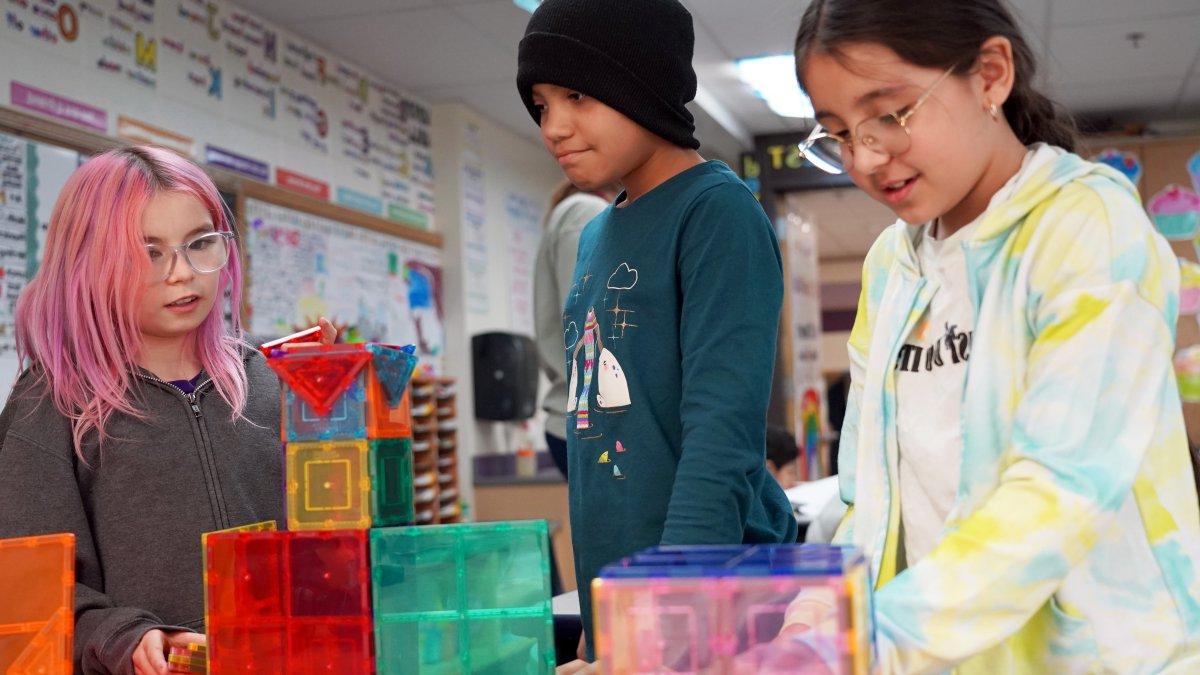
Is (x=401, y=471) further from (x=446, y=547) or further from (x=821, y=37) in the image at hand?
(x=821, y=37)

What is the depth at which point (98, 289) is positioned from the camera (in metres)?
1.44

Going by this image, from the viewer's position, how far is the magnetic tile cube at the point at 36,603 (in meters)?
1.14

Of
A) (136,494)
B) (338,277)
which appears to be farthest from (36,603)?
(338,277)

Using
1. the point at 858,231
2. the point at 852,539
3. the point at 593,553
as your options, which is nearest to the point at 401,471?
the point at 593,553

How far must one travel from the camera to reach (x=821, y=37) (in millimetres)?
958

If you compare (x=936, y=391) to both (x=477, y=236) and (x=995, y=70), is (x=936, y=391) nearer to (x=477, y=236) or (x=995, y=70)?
(x=995, y=70)

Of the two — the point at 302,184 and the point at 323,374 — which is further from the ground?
the point at 302,184

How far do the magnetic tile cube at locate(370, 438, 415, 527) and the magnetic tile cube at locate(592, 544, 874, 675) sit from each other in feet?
1.36

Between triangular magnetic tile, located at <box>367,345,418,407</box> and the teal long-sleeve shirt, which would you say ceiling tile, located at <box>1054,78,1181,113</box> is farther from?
triangular magnetic tile, located at <box>367,345,418,407</box>

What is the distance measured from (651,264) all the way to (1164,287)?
1.87ft

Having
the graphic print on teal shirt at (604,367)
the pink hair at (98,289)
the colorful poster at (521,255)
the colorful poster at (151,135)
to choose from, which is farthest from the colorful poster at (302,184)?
the graphic print on teal shirt at (604,367)

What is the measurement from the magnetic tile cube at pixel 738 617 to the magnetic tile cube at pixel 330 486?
41 cm

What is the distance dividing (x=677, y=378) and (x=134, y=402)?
0.68 m

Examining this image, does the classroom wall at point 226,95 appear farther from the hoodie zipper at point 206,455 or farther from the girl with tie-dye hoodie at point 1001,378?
the girl with tie-dye hoodie at point 1001,378
